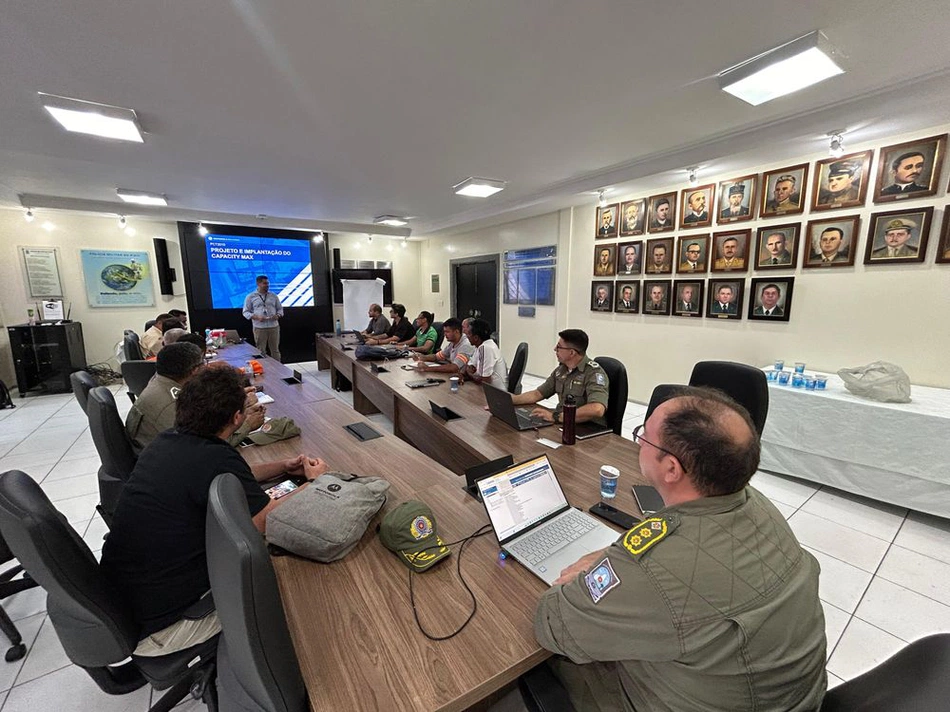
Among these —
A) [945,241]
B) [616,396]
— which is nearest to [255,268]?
[616,396]

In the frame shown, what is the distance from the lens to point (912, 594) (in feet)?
6.41

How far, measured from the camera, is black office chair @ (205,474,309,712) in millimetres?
692

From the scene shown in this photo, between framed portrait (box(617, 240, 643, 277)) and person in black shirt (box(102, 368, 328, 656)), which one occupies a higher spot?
framed portrait (box(617, 240, 643, 277))

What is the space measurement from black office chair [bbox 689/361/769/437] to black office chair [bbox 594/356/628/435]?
38cm

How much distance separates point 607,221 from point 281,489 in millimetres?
4846

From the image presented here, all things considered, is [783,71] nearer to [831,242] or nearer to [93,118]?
[831,242]

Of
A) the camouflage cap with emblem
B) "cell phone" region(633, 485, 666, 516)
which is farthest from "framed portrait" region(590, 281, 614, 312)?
the camouflage cap with emblem

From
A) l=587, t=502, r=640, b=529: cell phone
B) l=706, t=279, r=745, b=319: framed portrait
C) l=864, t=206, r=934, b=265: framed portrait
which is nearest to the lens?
l=587, t=502, r=640, b=529: cell phone

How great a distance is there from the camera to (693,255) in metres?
4.17

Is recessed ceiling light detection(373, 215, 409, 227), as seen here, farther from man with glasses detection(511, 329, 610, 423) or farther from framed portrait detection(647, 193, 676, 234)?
man with glasses detection(511, 329, 610, 423)

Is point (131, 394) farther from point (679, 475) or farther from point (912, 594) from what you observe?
point (912, 594)

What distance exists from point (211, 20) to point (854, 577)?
4.25 m

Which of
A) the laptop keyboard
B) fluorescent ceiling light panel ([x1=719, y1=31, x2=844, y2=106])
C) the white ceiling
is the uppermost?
the white ceiling

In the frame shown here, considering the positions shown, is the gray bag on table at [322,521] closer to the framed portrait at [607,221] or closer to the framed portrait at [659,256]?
the framed portrait at [659,256]
